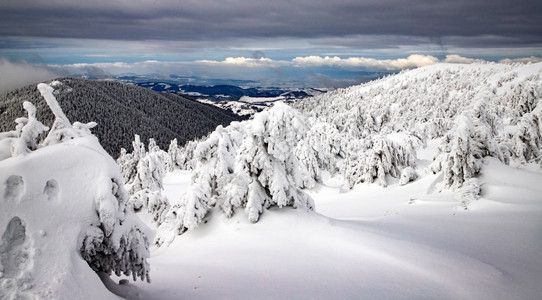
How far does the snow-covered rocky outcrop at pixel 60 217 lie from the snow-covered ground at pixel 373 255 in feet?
6.86

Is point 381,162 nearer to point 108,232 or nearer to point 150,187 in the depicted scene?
point 150,187

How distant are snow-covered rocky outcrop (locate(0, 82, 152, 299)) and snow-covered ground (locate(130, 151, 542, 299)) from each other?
2091 millimetres

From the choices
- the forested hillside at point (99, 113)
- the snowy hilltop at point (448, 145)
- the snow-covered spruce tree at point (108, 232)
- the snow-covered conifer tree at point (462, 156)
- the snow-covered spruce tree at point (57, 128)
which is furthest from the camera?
the forested hillside at point (99, 113)

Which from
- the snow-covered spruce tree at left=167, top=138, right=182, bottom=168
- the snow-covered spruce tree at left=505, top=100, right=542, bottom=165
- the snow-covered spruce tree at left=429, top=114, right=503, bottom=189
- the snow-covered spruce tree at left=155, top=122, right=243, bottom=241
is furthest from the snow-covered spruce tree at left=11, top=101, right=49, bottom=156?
the snow-covered spruce tree at left=167, top=138, right=182, bottom=168

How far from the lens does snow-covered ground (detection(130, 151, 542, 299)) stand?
277 inches

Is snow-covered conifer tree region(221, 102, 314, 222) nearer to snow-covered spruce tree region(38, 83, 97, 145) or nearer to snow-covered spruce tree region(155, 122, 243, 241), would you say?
snow-covered spruce tree region(155, 122, 243, 241)

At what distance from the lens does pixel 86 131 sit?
20.5 feet

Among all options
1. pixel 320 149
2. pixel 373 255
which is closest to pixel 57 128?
pixel 373 255

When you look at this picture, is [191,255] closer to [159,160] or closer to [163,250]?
[163,250]

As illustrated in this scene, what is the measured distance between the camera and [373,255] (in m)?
8.73

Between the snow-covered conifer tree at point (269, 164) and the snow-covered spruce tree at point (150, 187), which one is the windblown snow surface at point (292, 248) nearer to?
the snow-covered conifer tree at point (269, 164)

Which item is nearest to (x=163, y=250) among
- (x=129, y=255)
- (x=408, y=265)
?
(x=129, y=255)

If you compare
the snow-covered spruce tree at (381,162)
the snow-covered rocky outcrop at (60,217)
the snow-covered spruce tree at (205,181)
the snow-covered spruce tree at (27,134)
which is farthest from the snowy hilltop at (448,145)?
the snow-covered spruce tree at (27,134)

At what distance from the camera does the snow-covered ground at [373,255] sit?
7.04 m
